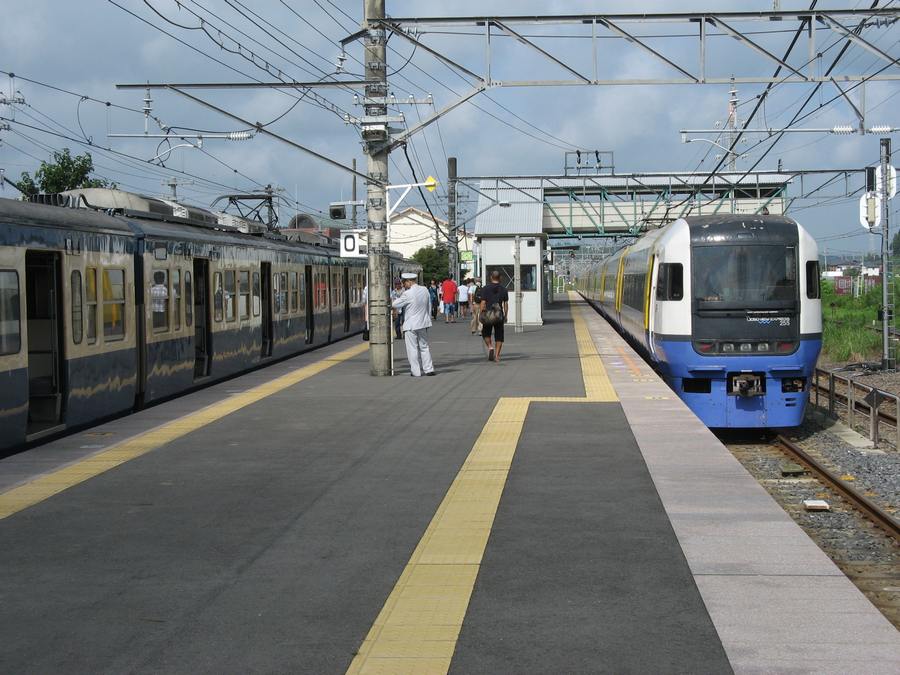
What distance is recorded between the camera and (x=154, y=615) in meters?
5.52

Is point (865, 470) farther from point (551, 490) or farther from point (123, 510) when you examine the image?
point (123, 510)

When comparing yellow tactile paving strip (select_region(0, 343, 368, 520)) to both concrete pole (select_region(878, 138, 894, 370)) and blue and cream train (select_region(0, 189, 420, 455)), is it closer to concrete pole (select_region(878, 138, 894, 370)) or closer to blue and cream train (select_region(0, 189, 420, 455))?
blue and cream train (select_region(0, 189, 420, 455))

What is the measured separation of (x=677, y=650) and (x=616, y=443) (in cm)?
589

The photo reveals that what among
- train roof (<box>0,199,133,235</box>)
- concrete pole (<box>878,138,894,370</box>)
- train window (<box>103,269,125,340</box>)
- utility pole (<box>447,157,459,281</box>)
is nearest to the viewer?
train roof (<box>0,199,133,235</box>)

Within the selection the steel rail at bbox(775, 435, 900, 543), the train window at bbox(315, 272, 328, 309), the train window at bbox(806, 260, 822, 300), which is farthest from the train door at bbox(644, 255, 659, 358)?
the train window at bbox(315, 272, 328, 309)

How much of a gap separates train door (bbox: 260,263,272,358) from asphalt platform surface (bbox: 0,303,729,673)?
32.3 ft

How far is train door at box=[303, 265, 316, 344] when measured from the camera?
25875mm

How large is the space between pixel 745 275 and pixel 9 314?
9591mm

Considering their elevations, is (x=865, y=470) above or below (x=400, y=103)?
below

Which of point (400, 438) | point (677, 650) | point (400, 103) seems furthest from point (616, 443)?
point (400, 103)

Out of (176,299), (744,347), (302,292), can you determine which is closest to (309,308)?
(302,292)

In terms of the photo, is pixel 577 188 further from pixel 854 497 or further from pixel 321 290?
pixel 854 497

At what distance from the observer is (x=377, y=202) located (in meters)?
17.8

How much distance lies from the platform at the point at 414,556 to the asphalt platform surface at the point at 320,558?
0.02 m
